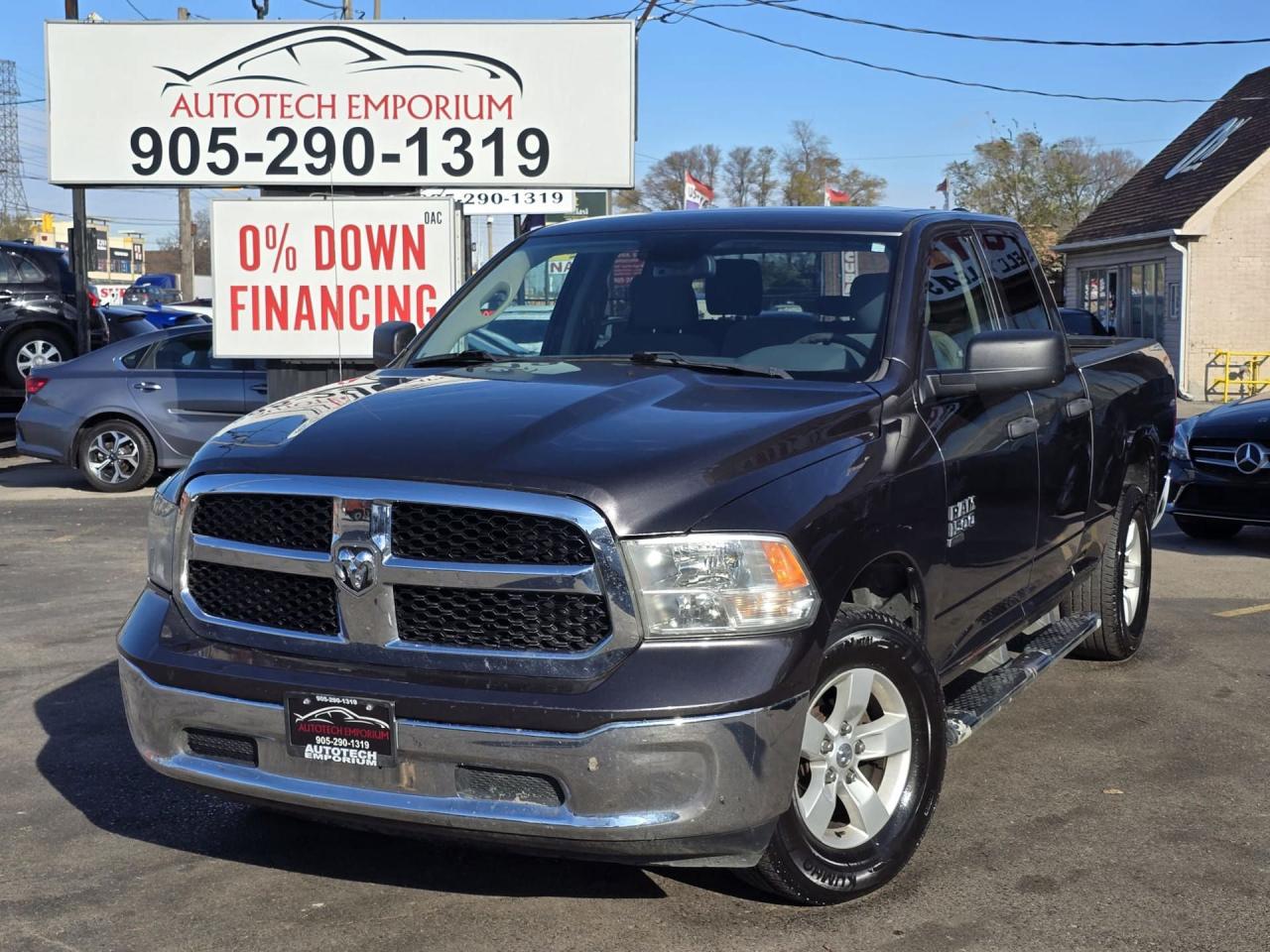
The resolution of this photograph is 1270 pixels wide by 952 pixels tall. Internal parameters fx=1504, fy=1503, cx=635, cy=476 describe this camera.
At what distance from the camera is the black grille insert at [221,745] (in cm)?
376

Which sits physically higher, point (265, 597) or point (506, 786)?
point (265, 597)

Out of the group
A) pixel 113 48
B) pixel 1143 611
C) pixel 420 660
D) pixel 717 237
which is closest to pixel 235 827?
pixel 420 660

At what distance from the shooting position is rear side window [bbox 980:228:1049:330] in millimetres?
5770

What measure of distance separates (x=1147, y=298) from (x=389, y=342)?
26.9m

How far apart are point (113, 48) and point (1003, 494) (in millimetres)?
12909

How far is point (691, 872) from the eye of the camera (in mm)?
4238

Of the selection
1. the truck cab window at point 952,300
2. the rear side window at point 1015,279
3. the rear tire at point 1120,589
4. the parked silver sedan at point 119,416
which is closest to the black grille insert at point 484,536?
the truck cab window at point 952,300

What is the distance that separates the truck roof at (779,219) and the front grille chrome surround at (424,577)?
6.91 feet

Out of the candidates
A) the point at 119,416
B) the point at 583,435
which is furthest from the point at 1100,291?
the point at 583,435

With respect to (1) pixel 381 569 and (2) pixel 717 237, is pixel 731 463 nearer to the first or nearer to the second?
(1) pixel 381 569

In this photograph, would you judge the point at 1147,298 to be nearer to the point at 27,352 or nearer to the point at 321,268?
the point at 321,268

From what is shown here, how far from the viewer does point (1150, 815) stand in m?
4.75

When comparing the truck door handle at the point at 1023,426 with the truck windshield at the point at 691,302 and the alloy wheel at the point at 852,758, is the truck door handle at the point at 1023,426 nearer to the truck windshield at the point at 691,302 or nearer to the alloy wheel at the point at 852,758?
the truck windshield at the point at 691,302

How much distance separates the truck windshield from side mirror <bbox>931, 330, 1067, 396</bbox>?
0.90 feet
